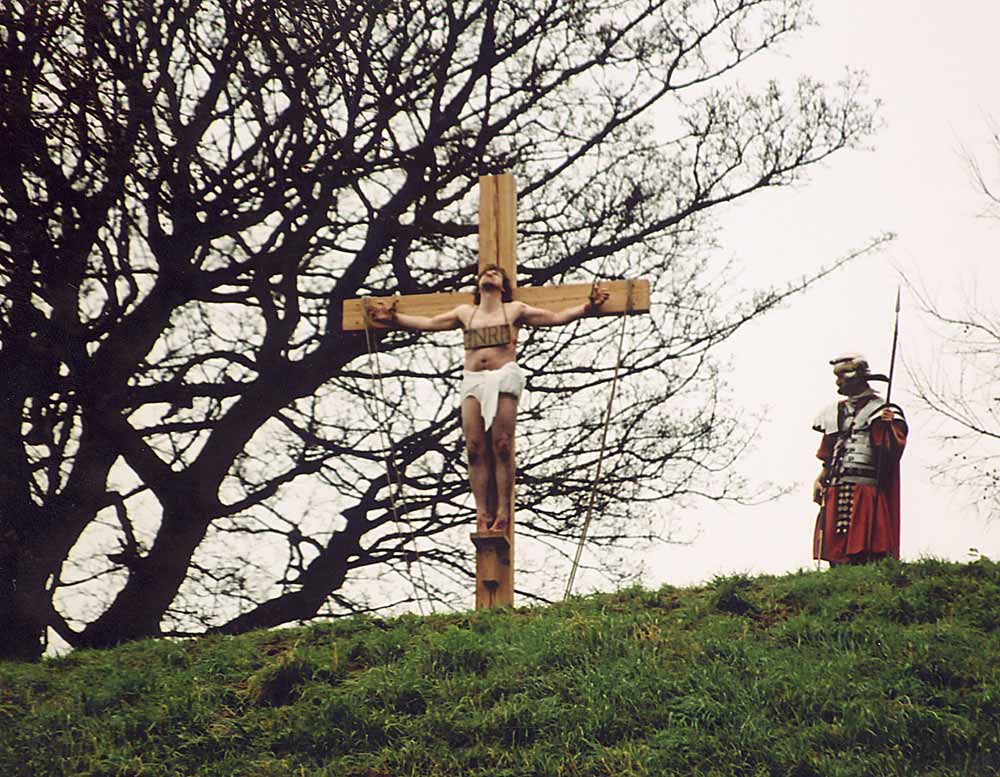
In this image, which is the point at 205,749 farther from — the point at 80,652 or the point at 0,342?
the point at 0,342

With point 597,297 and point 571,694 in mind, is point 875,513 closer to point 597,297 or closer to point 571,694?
point 597,297

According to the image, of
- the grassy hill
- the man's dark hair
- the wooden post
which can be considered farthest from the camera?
the man's dark hair

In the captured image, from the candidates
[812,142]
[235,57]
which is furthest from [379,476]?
[812,142]

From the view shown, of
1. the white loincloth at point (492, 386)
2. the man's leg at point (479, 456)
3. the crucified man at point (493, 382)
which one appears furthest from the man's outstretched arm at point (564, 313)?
the man's leg at point (479, 456)

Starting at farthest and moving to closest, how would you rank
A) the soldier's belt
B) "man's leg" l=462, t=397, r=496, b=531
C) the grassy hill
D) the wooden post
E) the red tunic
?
the soldier's belt < the red tunic < "man's leg" l=462, t=397, r=496, b=531 < the wooden post < the grassy hill

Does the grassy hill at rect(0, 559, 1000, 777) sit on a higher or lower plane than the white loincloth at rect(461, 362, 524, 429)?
lower

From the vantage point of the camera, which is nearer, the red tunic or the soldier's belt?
the red tunic

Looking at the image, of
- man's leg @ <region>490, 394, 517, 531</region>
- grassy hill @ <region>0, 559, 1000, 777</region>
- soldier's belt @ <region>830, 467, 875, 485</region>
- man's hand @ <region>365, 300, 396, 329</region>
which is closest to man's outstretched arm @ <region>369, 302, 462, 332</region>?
man's hand @ <region>365, 300, 396, 329</region>

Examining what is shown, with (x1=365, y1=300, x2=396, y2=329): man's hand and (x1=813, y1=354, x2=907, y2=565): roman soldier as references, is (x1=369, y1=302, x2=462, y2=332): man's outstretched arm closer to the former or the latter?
(x1=365, y1=300, x2=396, y2=329): man's hand

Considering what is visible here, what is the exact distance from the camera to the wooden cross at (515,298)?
11.4m

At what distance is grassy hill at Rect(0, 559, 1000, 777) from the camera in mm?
8570

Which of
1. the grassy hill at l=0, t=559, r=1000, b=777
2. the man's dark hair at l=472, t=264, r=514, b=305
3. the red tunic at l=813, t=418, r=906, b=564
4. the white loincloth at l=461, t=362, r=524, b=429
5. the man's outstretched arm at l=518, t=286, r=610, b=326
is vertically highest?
the man's dark hair at l=472, t=264, r=514, b=305

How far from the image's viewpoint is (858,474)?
11.8 meters

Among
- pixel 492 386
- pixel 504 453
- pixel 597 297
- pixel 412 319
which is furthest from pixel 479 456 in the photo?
pixel 597 297
